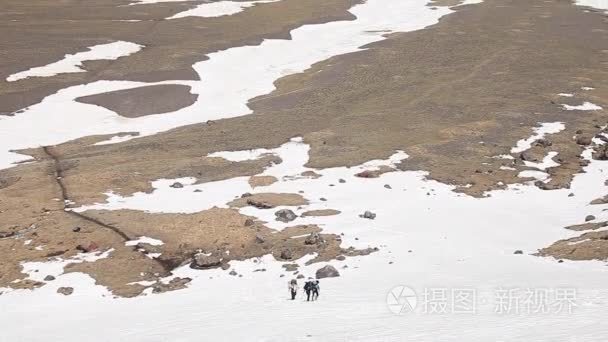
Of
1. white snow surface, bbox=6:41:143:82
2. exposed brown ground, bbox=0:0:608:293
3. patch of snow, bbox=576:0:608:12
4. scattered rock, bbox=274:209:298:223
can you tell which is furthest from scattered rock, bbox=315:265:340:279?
patch of snow, bbox=576:0:608:12

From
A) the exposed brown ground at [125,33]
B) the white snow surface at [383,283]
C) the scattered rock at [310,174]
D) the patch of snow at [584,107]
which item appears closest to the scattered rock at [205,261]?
the white snow surface at [383,283]

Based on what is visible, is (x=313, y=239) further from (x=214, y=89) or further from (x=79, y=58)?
(x=79, y=58)

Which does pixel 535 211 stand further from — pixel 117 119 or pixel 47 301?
pixel 117 119

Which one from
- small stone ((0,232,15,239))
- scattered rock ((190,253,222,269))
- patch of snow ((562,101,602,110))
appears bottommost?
scattered rock ((190,253,222,269))

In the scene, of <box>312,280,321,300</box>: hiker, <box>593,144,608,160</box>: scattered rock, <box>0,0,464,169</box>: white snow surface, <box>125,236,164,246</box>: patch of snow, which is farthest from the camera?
<box>0,0,464,169</box>: white snow surface

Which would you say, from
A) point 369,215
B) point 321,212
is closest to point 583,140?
point 369,215

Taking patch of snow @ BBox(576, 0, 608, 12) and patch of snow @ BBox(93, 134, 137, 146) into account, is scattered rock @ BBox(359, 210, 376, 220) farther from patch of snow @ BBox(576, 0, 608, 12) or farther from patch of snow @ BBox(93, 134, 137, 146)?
patch of snow @ BBox(576, 0, 608, 12)
